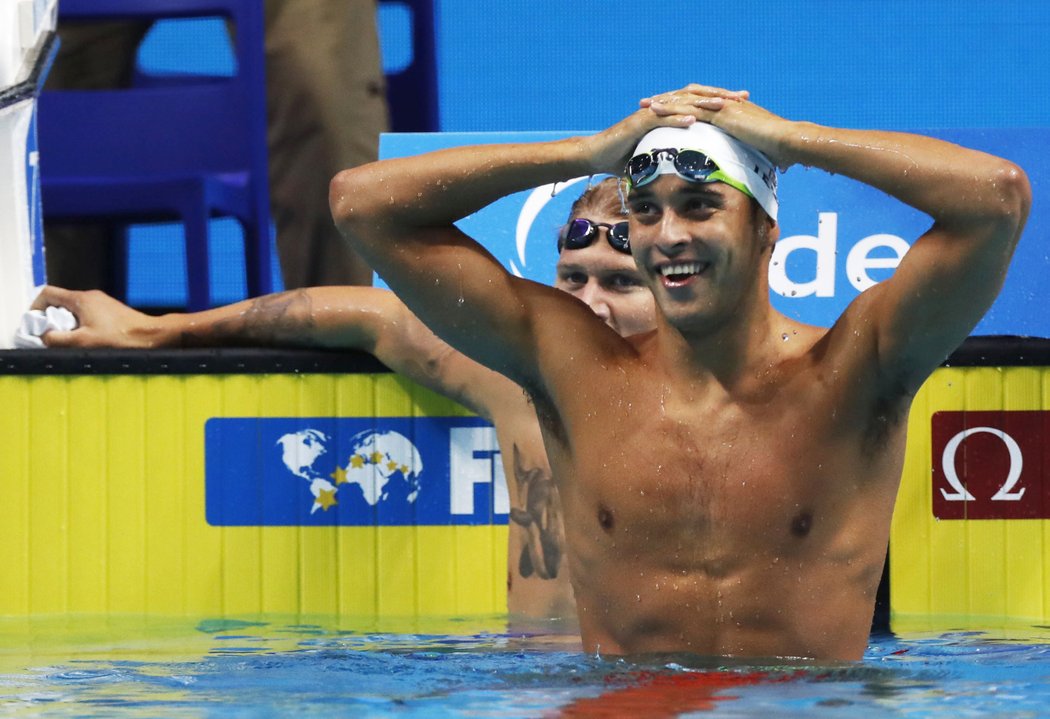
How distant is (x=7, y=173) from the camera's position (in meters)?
4.41

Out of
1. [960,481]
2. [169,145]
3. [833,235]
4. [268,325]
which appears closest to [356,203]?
[268,325]

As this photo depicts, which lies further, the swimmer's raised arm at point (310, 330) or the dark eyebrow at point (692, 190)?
the swimmer's raised arm at point (310, 330)

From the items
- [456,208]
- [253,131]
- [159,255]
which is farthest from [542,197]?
[159,255]

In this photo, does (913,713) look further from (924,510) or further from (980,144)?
(980,144)

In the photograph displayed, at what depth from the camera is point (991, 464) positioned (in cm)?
405

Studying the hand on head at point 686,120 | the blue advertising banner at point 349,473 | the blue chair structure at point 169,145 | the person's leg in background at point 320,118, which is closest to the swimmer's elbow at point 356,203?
the hand on head at point 686,120

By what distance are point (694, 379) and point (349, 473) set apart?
1398 mm

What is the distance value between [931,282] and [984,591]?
151cm

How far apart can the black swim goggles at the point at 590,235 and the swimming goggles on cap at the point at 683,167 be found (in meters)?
0.91

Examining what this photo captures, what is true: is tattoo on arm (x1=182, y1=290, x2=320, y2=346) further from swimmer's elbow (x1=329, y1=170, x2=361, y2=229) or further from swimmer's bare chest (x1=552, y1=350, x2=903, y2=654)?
swimmer's bare chest (x1=552, y1=350, x2=903, y2=654)

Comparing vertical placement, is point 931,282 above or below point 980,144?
below

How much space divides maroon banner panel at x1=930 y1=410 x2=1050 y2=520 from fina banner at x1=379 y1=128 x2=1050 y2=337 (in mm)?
769

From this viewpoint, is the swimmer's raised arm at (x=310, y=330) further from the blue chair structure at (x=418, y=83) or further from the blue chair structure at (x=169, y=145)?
the blue chair structure at (x=418, y=83)

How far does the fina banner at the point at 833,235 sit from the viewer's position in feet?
15.8
